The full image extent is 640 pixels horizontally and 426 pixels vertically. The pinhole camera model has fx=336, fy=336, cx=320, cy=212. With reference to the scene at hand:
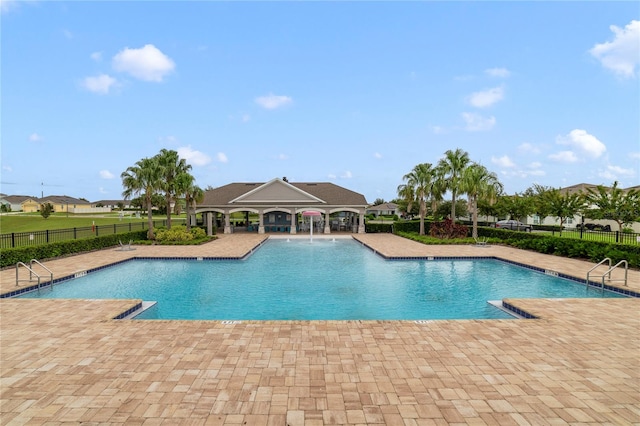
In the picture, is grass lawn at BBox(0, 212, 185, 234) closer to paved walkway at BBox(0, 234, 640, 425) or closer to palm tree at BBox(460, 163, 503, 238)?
paved walkway at BBox(0, 234, 640, 425)

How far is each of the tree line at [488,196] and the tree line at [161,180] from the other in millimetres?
20117

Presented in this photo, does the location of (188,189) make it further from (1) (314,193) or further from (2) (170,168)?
(1) (314,193)

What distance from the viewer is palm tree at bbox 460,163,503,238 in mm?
26078

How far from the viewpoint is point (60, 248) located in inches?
714

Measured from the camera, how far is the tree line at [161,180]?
25094 mm

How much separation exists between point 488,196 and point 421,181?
6700 mm

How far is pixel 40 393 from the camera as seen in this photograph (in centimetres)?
494

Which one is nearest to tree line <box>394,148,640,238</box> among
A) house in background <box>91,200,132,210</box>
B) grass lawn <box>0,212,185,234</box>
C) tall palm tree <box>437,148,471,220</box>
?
tall palm tree <box>437,148,471,220</box>

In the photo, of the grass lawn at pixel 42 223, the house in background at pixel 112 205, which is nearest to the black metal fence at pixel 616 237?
the grass lawn at pixel 42 223

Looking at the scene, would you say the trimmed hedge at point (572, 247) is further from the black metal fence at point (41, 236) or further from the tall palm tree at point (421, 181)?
the black metal fence at point (41, 236)

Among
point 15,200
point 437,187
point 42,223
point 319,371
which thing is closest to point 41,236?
point 319,371

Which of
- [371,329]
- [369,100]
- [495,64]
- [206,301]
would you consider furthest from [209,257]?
[495,64]

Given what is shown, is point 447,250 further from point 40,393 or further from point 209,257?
point 40,393

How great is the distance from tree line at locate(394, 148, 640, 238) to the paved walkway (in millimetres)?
18910
